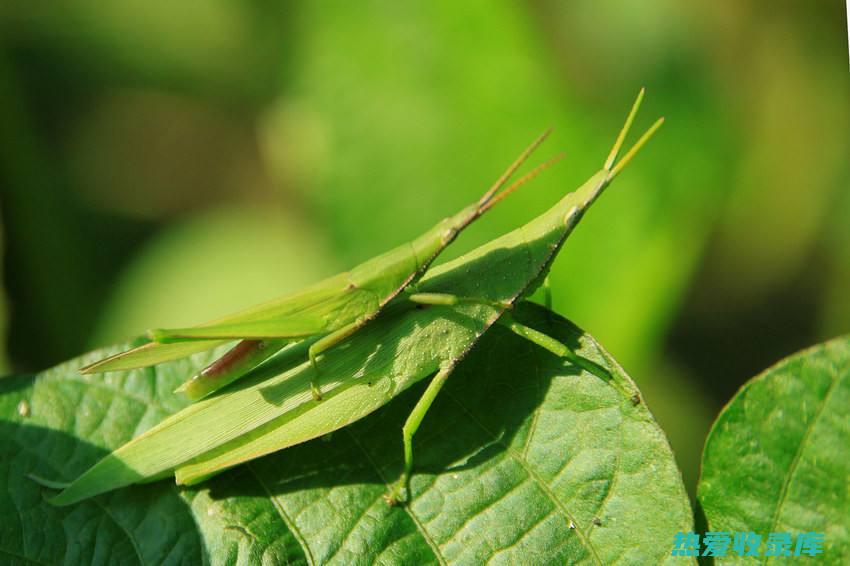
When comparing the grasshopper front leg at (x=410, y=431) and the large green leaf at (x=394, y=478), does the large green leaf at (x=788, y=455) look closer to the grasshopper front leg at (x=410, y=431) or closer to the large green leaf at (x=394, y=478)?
the large green leaf at (x=394, y=478)

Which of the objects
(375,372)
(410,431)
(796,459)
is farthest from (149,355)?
(796,459)

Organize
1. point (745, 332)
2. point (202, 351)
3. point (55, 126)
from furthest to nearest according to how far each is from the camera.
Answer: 1. point (55, 126)
2. point (745, 332)
3. point (202, 351)

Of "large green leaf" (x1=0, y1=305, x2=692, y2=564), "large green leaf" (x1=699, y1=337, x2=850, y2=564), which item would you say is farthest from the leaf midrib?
"large green leaf" (x1=0, y1=305, x2=692, y2=564)

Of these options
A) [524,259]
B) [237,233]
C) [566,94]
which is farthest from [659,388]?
[237,233]

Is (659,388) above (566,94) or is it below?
below

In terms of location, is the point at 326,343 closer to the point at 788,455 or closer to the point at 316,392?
the point at 316,392

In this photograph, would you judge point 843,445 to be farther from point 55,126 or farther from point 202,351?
point 55,126
